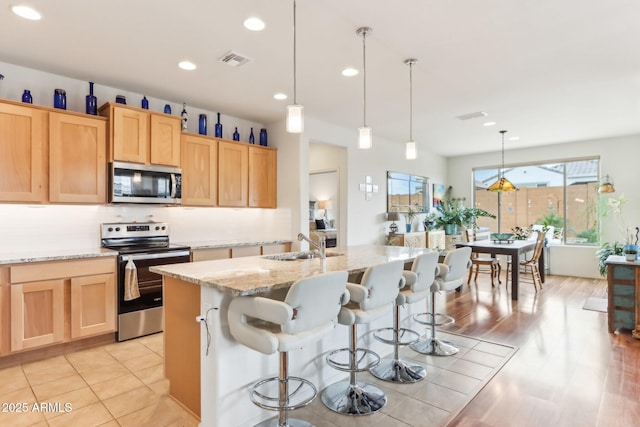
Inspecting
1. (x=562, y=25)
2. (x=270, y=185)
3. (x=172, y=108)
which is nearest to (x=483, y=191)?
(x=270, y=185)

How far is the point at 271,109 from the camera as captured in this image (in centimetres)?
470

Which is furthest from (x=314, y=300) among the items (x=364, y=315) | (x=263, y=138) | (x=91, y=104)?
(x=263, y=138)

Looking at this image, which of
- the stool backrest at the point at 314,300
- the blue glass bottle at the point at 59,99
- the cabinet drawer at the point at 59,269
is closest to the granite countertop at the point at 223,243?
the cabinet drawer at the point at 59,269

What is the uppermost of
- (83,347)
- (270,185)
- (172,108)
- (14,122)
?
(172,108)

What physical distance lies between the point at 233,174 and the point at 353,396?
10.9 feet

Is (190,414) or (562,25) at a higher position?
(562,25)

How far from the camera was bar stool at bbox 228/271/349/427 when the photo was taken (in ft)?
5.62

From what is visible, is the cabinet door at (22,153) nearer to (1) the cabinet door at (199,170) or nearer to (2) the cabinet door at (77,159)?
(2) the cabinet door at (77,159)

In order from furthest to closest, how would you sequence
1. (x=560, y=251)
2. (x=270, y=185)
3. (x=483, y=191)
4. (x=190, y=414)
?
(x=483, y=191), (x=560, y=251), (x=270, y=185), (x=190, y=414)

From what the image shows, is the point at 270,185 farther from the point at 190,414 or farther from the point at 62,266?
the point at 190,414

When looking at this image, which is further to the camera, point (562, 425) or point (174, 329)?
point (174, 329)

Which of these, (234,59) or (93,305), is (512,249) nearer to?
(234,59)

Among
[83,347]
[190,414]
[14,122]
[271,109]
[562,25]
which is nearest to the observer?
[190,414]

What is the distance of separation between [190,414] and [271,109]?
3611 mm
